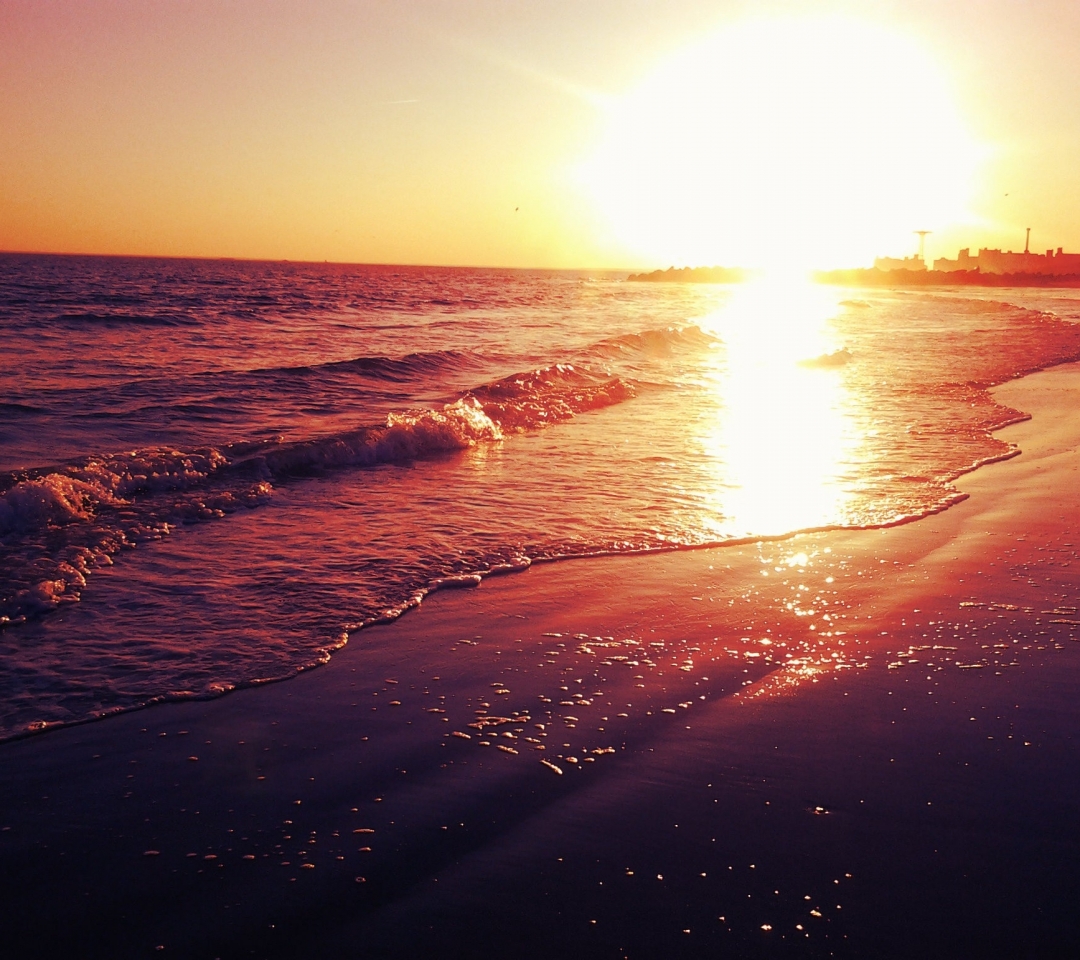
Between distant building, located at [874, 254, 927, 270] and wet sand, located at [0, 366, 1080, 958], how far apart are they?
391 ft

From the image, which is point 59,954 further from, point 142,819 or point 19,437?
point 19,437

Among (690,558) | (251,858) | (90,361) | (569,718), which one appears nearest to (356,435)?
(690,558)

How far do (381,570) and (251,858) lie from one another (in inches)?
125

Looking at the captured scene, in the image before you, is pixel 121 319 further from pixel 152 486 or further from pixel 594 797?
pixel 594 797

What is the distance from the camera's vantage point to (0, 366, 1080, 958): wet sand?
2512mm

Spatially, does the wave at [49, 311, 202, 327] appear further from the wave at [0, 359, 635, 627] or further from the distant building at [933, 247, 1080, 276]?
the distant building at [933, 247, 1080, 276]

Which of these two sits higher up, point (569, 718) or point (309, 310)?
point (309, 310)

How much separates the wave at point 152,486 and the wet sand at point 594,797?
2430 mm

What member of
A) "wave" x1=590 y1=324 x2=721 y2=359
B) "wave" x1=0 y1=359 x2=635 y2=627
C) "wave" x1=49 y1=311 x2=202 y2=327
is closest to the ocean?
"wave" x1=0 y1=359 x2=635 y2=627

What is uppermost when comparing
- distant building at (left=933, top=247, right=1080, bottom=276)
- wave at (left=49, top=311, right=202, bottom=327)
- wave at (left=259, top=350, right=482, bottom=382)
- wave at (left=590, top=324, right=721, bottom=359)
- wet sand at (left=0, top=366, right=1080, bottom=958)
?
distant building at (left=933, top=247, right=1080, bottom=276)

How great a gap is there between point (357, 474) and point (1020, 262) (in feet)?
408

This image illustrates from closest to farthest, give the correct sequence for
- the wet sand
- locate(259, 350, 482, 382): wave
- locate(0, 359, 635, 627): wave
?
the wet sand < locate(0, 359, 635, 627): wave < locate(259, 350, 482, 382): wave

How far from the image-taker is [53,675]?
4.27 meters

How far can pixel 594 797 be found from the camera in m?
3.18
